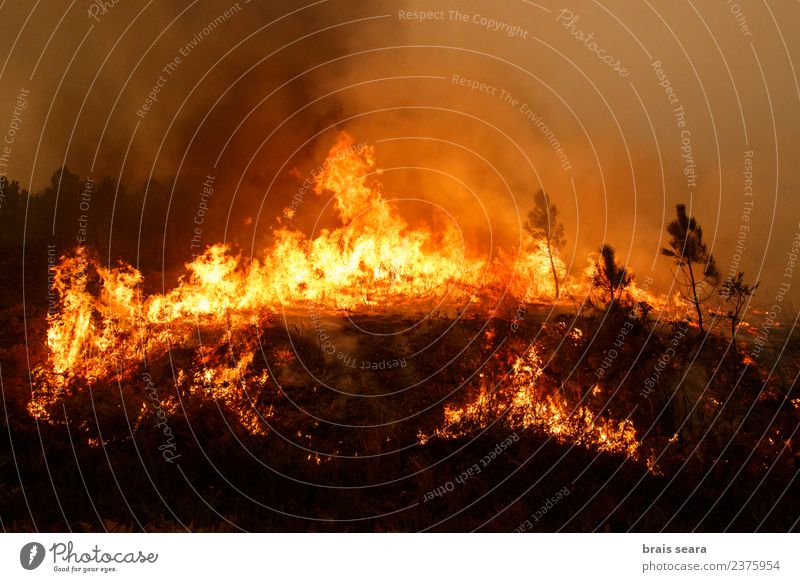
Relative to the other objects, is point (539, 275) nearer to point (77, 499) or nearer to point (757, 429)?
point (757, 429)

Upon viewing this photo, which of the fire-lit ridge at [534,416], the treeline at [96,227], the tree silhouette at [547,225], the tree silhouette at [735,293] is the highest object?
the treeline at [96,227]

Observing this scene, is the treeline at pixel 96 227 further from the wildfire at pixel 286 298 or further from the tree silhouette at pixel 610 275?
the tree silhouette at pixel 610 275

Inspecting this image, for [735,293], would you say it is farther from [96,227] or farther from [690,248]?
[96,227]

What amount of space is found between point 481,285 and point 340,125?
9573mm

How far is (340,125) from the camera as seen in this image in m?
21.6

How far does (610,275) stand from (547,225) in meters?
5.37

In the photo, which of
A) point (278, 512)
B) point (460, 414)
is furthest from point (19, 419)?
point (460, 414)

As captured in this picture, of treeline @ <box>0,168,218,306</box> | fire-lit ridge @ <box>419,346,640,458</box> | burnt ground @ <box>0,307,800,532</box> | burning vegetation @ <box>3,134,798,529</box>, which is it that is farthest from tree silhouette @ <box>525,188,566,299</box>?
treeline @ <box>0,168,218,306</box>

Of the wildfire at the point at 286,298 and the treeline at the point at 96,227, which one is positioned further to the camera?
the treeline at the point at 96,227

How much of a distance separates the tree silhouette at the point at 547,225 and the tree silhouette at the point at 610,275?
Result: 403cm

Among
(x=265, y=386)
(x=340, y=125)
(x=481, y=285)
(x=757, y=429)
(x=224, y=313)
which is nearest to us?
(x=757, y=429)

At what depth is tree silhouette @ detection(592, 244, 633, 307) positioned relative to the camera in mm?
13000

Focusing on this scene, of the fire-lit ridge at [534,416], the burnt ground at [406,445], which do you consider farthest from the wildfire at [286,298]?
the burnt ground at [406,445]

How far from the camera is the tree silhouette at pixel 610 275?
13000 mm
